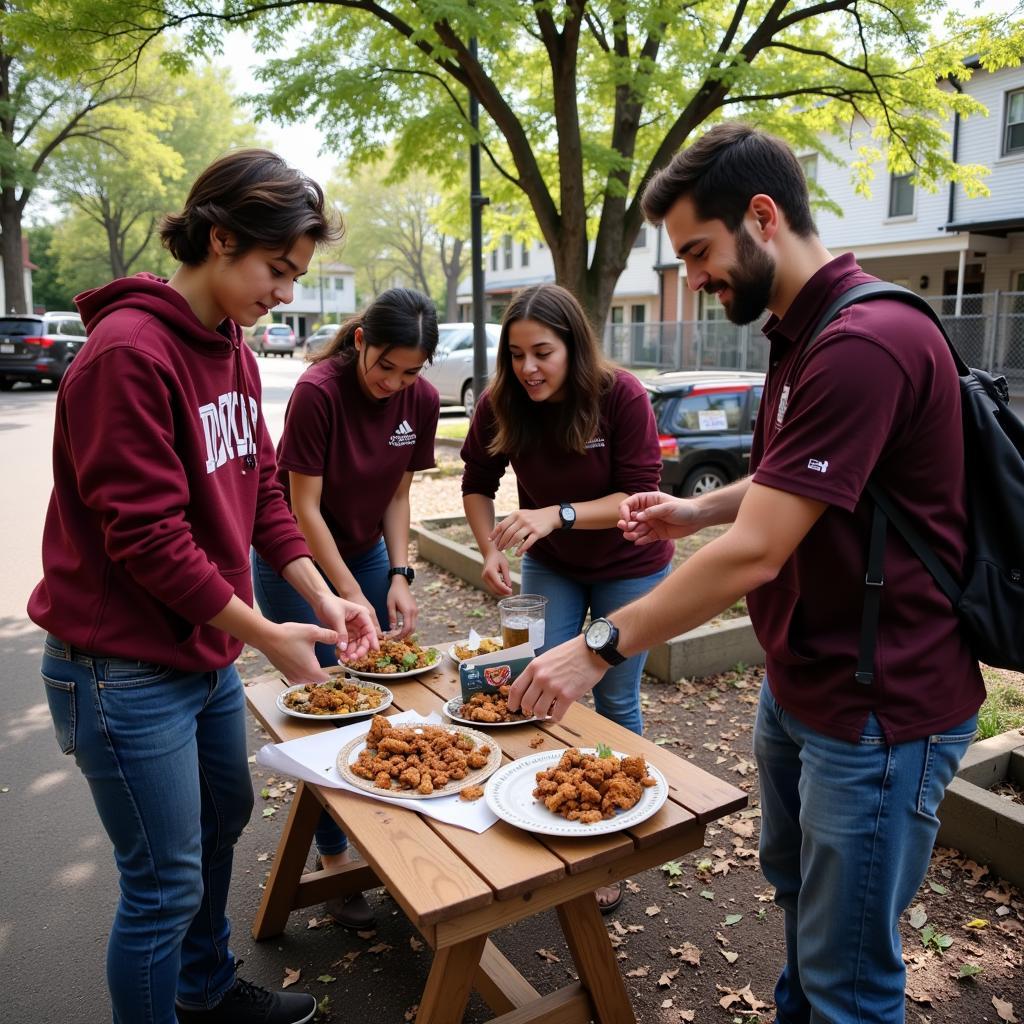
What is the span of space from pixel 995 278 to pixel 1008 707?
70.4ft

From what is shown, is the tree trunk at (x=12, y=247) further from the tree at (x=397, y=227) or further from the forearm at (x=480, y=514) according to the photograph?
the tree at (x=397, y=227)

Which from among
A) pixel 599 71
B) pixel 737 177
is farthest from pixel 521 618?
pixel 599 71

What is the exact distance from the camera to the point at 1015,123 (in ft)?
66.8

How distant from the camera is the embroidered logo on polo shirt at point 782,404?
1.92 m

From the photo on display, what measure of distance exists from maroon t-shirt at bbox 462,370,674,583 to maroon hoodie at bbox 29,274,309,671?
1.47 metres

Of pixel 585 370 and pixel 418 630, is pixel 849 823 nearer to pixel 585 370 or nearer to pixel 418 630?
pixel 585 370

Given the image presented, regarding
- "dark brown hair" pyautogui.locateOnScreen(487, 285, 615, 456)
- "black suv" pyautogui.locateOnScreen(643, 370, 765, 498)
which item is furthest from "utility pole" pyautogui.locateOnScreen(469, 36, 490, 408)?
"dark brown hair" pyautogui.locateOnScreen(487, 285, 615, 456)

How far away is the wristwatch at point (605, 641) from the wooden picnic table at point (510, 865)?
40 centimetres

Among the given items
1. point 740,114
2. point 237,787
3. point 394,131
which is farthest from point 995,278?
point 237,787

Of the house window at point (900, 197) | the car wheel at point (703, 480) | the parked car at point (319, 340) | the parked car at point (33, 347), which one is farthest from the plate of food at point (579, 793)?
the house window at point (900, 197)

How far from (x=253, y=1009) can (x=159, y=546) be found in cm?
160

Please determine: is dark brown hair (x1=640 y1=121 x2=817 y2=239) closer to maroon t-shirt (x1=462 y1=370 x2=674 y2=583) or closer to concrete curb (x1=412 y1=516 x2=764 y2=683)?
maroon t-shirt (x1=462 y1=370 x2=674 y2=583)

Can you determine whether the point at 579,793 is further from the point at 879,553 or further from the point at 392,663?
the point at 392,663

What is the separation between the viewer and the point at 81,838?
3.82 m
